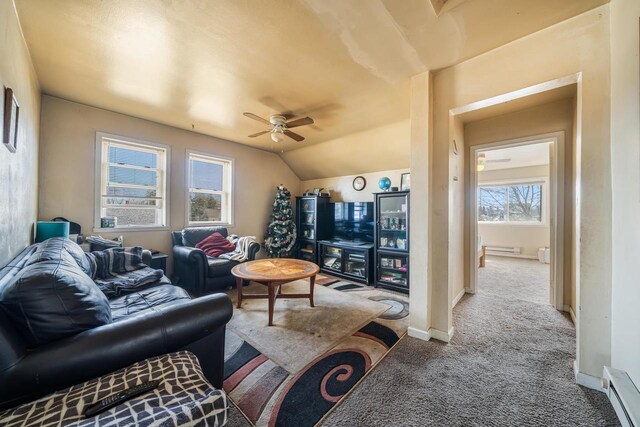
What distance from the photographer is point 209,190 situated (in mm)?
4367

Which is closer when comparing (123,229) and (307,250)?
(123,229)

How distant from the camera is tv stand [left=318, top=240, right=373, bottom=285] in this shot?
4.05 meters

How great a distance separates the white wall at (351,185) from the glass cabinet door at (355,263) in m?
1.18

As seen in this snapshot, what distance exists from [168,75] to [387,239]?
11.8ft

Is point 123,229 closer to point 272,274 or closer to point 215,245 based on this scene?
point 215,245

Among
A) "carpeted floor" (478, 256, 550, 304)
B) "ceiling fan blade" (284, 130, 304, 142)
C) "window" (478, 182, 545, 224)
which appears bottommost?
"carpeted floor" (478, 256, 550, 304)

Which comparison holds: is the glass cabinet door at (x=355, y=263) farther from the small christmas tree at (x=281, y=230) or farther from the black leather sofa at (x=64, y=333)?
the black leather sofa at (x=64, y=333)

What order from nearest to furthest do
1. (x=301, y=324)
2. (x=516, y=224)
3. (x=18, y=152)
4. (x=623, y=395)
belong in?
(x=623, y=395) < (x=18, y=152) < (x=301, y=324) < (x=516, y=224)

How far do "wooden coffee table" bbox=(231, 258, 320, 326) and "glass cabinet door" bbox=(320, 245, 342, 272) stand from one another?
148cm

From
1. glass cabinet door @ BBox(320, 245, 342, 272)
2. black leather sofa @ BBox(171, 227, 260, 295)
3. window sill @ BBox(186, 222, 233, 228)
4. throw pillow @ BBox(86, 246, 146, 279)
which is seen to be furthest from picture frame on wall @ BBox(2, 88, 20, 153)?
glass cabinet door @ BBox(320, 245, 342, 272)

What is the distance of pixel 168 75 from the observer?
2.38 m

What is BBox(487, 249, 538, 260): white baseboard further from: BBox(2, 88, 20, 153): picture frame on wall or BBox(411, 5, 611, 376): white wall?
BBox(2, 88, 20, 153): picture frame on wall

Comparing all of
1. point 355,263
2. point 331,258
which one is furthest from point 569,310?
point 331,258

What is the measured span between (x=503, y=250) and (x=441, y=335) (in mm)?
5499
